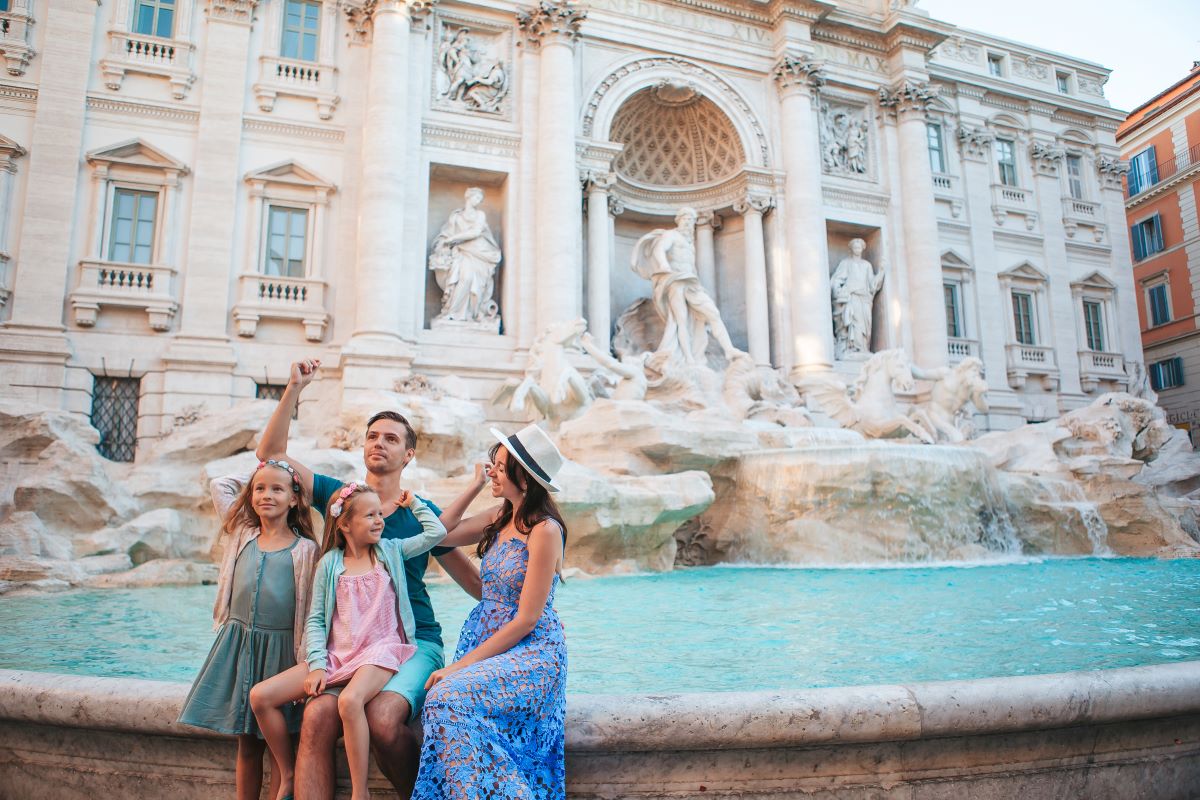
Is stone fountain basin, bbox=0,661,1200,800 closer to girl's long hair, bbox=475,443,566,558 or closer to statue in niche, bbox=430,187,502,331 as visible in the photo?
girl's long hair, bbox=475,443,566,558

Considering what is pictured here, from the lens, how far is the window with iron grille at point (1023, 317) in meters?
21.6

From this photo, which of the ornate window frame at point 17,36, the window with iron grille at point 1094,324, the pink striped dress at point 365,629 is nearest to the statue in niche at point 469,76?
the ornate window frame at point 17,36

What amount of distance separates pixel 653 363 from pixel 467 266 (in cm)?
396

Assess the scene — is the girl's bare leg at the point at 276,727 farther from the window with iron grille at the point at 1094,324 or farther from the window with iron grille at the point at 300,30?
the window with iron grille at the point at 1094,324

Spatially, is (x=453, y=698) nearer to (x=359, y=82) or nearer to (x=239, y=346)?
(x=239, y=346)

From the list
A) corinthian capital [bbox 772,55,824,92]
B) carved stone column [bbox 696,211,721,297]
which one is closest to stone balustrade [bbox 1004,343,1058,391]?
carved stone column [bbox 696,211,721,297]

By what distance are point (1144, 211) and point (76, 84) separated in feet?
96.3

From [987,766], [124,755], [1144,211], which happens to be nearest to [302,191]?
[124,755]

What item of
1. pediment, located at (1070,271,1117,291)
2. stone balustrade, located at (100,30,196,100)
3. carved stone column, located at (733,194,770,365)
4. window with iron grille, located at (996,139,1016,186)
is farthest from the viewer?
pediment, located at (1070,271,1117,291)

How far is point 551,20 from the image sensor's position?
16.5 metres

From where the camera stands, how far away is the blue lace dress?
2139 mm

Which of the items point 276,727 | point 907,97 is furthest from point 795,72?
point 276,727

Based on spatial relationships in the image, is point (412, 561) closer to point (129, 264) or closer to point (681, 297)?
point (681, 297)

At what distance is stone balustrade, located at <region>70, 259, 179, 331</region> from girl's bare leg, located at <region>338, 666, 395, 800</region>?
14.0 metres
